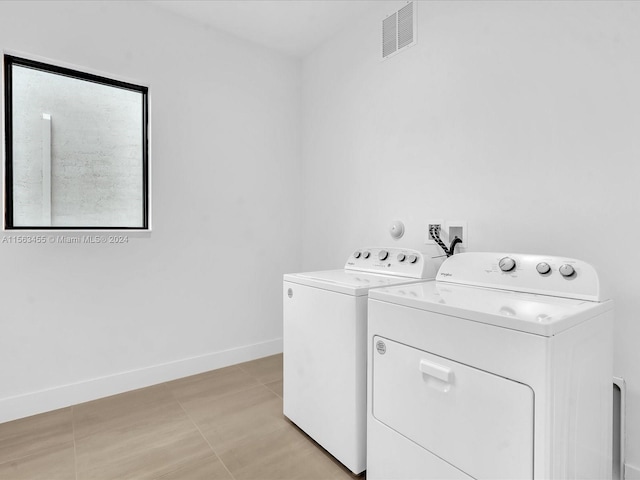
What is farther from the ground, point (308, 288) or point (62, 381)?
point (308, 288)

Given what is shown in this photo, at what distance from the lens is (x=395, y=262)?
185cm

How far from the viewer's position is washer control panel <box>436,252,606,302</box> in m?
1.21

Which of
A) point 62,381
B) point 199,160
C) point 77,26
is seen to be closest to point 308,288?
point 199,160

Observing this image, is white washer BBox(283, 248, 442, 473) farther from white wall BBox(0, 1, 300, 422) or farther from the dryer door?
white wall BBox(0, 1, 300, 422)

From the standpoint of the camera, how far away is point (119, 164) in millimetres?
2258

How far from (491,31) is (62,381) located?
296 centimetres

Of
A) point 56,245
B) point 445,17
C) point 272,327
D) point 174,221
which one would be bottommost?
point 272,327

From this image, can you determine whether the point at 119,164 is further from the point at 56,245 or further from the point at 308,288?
the point at 308,288

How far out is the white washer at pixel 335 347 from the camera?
4.72ft

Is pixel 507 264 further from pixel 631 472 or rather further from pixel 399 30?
pixel 399 30

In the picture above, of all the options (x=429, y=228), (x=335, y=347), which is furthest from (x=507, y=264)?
(x=335, y=347)

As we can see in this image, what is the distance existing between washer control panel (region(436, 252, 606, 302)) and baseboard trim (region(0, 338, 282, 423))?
A: 5.66ft

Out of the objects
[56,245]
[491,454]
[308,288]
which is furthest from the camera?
[56,245]

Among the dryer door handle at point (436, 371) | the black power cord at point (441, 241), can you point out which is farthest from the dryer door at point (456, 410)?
the black power cord at point (441, 241)
